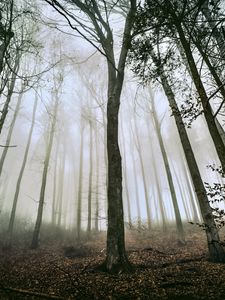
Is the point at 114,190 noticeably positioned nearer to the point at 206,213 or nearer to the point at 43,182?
the point at 206,213

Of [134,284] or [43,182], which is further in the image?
[43,182]

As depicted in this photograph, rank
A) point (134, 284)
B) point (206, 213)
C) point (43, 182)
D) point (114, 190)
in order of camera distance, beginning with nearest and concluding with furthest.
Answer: point (134, 284)
point (114, 190)
point (206, 213)
point (43, 182)

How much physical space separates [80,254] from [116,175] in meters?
4.96

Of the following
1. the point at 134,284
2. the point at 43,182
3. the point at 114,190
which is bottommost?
the point at 134,284

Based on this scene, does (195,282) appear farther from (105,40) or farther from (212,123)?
(105,40)

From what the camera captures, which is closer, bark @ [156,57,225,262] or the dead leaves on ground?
the dead leaves on ground

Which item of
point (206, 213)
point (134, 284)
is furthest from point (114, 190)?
point (206, 213)

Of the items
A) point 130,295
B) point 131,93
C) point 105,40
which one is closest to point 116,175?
point 130,295

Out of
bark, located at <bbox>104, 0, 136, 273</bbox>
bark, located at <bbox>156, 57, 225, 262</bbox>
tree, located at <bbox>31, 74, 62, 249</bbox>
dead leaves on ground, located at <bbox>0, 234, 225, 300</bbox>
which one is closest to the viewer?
dead leaves on ground, located at <bbox>0, 234, 225, 300</bbox>

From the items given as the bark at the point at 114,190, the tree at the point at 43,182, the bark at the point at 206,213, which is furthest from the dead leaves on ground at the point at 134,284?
the tree at the point at 43,182

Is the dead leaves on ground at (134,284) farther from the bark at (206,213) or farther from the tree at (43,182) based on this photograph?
the tree at (43,182)

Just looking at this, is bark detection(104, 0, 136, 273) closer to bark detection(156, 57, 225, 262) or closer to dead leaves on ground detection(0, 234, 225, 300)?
dead leaves on ground detection(0, 234, 225, 300)

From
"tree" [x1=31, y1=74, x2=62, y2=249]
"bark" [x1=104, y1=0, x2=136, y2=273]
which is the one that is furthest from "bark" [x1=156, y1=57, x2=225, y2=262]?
"tree" [x1=31, y1=74, x2=62, y2=249]

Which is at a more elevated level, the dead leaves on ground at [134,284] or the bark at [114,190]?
the bark at [114,190]
